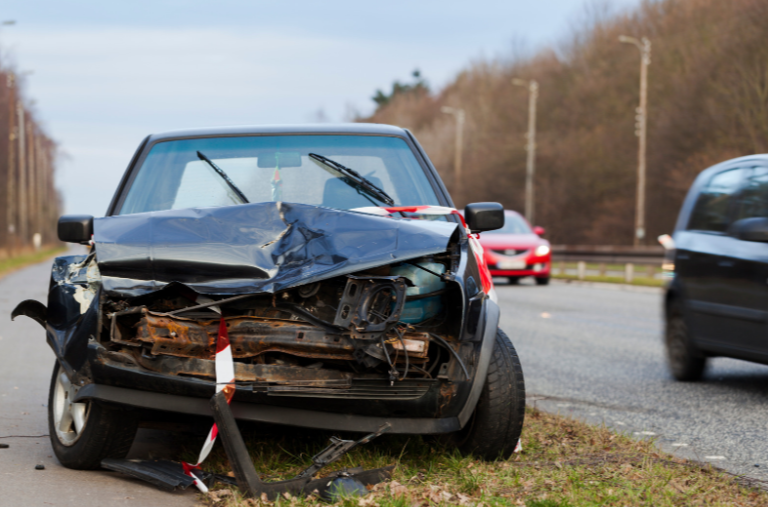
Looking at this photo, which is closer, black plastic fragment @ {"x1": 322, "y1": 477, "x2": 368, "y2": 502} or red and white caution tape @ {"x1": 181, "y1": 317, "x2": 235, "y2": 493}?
black plastic fragment @ {"x1": 322, "y1": 477, "x2": 368, "y2": 502}

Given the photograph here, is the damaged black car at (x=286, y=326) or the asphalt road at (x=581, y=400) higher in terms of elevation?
the damaged black car at (x=286, y=326)

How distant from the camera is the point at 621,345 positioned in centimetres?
1070

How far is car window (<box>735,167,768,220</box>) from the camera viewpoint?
22.8 ft

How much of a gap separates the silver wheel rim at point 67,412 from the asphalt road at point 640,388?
3.13 meters

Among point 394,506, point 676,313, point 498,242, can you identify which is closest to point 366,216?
point 394,506

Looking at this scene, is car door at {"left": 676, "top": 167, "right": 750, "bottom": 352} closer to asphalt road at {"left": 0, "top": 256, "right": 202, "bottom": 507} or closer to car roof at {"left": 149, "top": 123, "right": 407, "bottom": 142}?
car roof at {"left": 149, "top": 123, "right": 407, "bottom": 142}

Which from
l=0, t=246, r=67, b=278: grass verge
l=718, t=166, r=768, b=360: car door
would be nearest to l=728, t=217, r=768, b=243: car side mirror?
l=718, t=166, r=768, b=360: car door

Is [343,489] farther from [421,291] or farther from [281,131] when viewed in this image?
[281,131]

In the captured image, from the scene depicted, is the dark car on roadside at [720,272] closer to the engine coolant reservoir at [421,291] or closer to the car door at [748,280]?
the car door at [748,280]

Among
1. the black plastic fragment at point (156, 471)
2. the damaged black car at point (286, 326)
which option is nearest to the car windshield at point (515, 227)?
the damaged black car at point (286, 326)

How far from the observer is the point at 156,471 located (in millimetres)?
4148

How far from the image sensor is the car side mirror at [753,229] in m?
6.59

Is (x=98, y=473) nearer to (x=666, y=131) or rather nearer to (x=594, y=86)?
(x=666, y=131)

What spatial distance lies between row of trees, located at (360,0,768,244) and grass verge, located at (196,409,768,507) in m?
30.4
